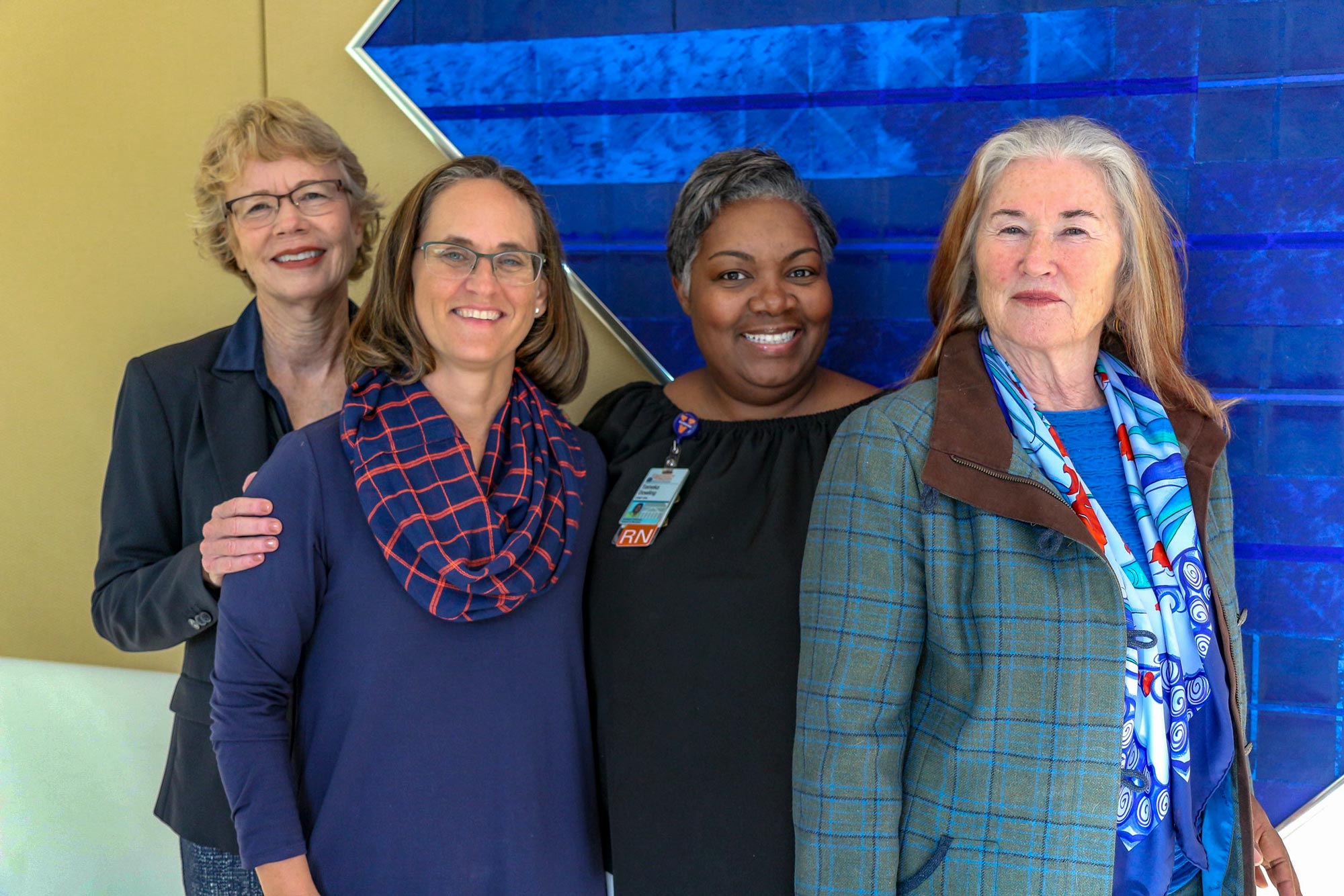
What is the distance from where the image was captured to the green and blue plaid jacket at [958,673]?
1.38 meters

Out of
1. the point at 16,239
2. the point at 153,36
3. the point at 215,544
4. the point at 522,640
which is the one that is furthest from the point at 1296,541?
the point at 16,239

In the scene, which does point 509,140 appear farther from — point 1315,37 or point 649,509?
point 1315,37

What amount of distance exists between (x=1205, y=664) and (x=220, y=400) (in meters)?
1.67

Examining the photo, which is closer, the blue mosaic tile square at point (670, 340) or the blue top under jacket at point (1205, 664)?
the blue top under jacket at point (1205, 664)

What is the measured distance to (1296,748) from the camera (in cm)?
223

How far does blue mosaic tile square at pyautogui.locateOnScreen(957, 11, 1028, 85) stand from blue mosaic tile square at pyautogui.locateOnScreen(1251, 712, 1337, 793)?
1.45 meters

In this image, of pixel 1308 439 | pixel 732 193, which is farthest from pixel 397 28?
pixel 1308 439

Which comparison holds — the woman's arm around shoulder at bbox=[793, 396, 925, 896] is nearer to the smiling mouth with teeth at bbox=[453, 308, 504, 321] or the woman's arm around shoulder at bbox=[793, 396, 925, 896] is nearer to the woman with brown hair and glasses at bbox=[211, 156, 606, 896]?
the woman with brown hair and glasses at bbox=[211, 156, 606, 896]

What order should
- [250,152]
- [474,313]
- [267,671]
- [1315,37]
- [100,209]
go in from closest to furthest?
1. [267,671]
2. [474,313]
3. [250,152]
4. [1315,37]
5. [100,209]

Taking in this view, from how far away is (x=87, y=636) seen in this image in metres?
2.94

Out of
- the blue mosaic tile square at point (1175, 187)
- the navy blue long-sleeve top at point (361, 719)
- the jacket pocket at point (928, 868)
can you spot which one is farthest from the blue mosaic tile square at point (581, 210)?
the jacket pocket at point (928, 868)

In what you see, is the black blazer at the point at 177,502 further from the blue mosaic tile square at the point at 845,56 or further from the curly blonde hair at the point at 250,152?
the blue mosaic tile square at the point at 845,56

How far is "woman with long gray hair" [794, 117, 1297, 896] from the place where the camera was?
4.57ft

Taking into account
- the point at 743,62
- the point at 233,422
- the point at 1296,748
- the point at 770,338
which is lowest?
the point at 1296,748
